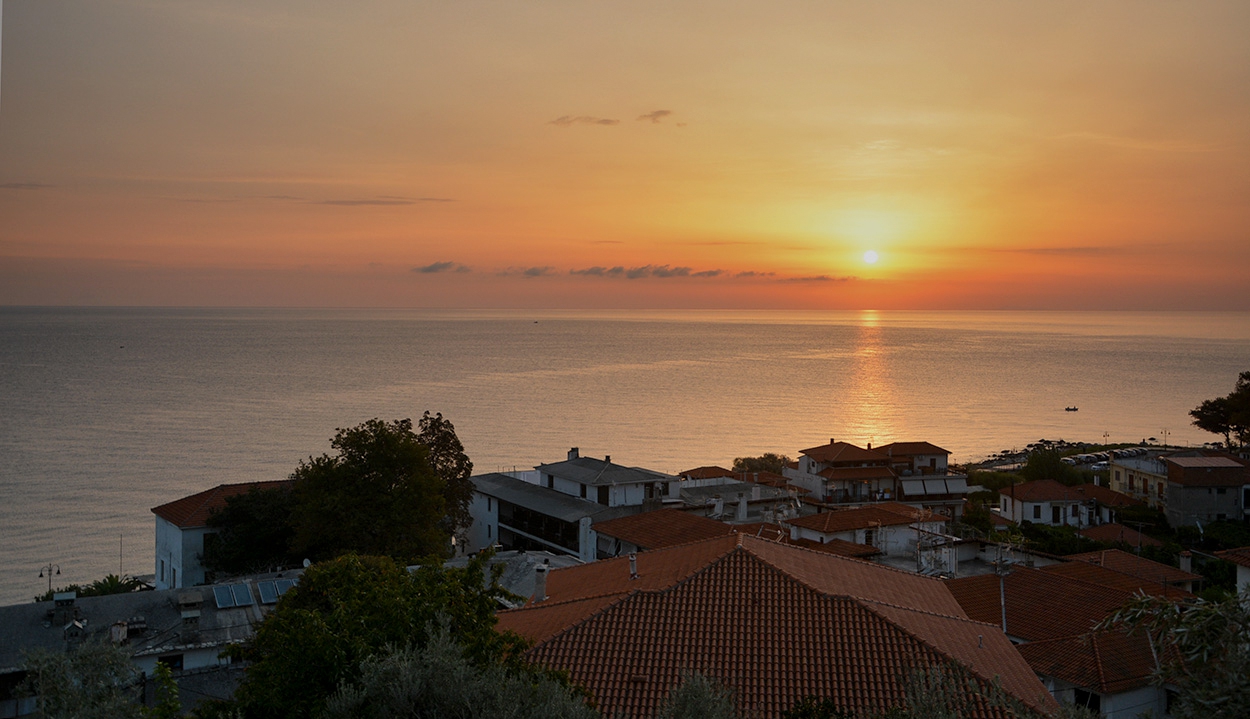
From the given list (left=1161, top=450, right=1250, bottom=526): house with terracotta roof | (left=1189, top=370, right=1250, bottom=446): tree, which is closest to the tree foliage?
(left=1161, top=450, right=1250, bottom=526): house with terracotta roof

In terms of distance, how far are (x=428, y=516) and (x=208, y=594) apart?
26.0 ft

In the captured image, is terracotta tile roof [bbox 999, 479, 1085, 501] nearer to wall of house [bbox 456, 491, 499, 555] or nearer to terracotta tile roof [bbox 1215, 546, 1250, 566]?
terracotta tile roof [bbox 1215, 546, 1250, 566]

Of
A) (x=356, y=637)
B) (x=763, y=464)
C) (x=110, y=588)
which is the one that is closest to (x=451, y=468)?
(x=110, y=588)

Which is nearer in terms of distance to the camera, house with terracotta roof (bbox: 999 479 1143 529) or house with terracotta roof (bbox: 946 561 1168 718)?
house with terracotta roof (bbox: 946 561 1168 718)

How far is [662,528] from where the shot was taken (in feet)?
106

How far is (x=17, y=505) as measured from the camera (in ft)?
181

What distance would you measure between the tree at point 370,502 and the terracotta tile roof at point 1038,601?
17168 millimetres

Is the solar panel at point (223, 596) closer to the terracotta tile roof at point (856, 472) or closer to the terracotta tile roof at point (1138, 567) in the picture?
the terracotta tile roof at point (1138, 567)

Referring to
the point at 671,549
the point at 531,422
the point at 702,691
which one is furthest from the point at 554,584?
the point at 531,422

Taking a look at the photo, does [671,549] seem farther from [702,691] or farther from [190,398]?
[190,398]

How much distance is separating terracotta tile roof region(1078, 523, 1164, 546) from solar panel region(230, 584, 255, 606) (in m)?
34.1

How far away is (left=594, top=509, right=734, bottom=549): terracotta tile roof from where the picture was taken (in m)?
30.8

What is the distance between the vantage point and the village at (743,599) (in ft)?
45.8

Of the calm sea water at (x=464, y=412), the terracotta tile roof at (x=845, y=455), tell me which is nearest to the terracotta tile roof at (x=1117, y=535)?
the terracotta tile roof at (x=845, y=455)
